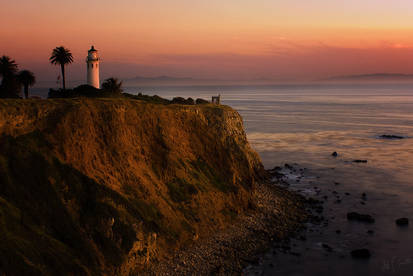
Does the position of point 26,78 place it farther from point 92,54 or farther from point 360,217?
point 360,217

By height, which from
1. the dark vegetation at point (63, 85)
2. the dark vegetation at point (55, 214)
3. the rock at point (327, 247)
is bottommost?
the rock at point (327, 247)

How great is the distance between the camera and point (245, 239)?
4006cm

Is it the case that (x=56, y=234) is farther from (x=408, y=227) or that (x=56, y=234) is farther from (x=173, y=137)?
(x=408, y=227)

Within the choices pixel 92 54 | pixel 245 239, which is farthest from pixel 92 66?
pixel 245 239

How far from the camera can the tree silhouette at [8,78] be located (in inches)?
2523

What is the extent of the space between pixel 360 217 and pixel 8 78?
6518 centimetres

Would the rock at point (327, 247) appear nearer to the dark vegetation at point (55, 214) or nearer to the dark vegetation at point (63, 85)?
the dark vegetation at point (55, 214)

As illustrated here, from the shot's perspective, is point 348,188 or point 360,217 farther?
point 348,188

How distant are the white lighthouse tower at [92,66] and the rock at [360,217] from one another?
5009cm

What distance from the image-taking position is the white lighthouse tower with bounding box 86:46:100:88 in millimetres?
66562

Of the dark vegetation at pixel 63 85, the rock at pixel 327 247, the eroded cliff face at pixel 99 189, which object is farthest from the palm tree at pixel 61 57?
the rock at pixel 327 247

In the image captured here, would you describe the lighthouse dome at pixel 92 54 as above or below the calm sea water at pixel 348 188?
above

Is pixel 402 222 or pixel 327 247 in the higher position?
pixel 402 222

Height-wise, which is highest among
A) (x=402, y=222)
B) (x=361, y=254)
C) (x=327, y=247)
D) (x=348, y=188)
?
(x=348, y=188)
